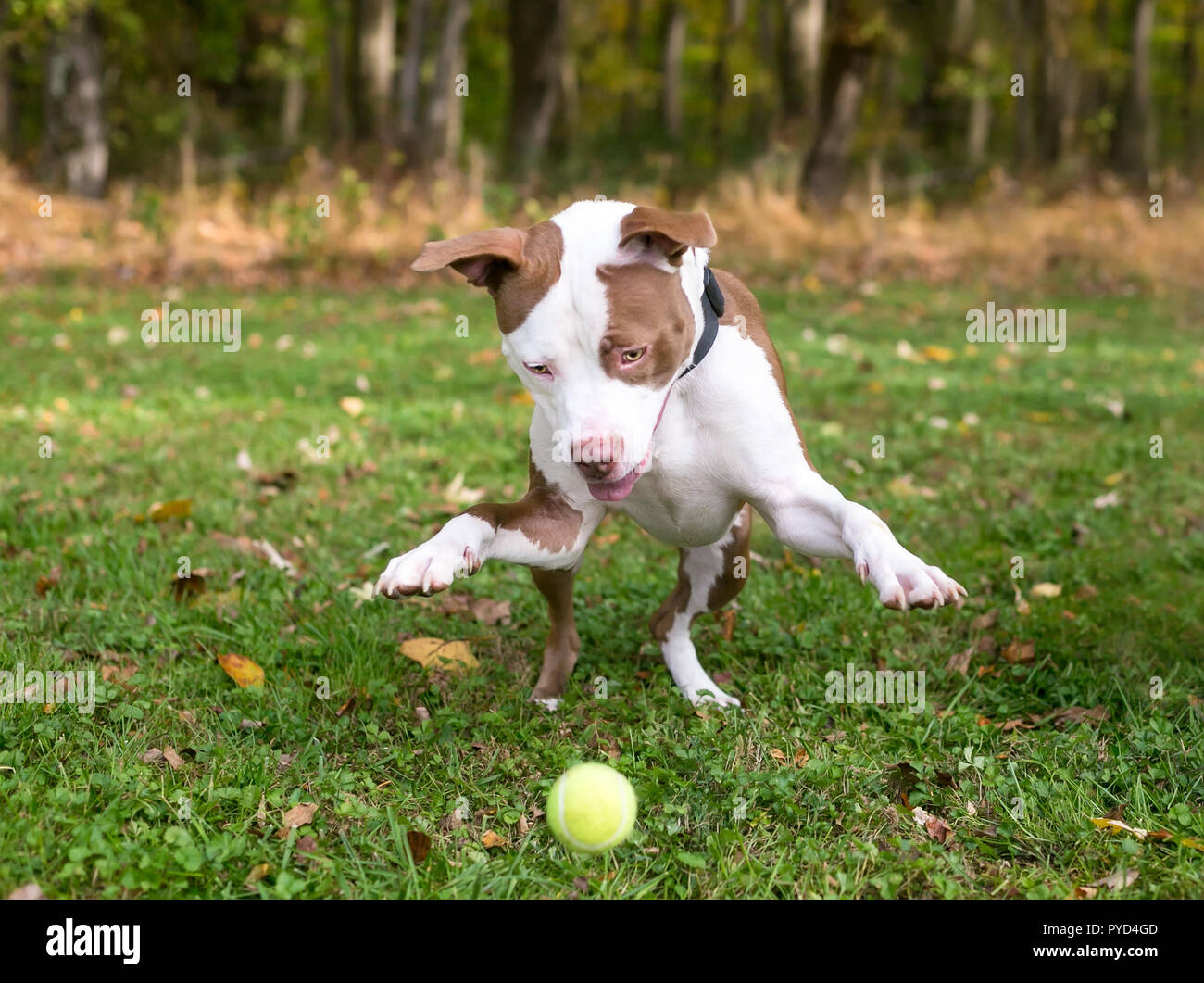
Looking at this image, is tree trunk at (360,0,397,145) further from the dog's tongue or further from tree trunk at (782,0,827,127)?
the dog's tongue

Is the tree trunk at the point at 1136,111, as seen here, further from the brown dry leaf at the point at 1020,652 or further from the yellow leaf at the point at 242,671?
the yellow leaf at the point at 242,671

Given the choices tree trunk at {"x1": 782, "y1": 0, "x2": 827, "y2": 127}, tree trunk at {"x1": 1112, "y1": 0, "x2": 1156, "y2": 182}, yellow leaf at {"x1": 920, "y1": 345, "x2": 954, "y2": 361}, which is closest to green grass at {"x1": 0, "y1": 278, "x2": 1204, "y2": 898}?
yellow leaf at {"x1": 920, "y1": 345, "x2": 954, "y2": 361}

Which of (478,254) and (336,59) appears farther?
(336,59)

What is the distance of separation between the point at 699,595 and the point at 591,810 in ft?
4.00

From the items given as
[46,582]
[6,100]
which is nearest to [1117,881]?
[46,582]

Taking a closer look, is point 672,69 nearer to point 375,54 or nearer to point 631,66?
point 631,66

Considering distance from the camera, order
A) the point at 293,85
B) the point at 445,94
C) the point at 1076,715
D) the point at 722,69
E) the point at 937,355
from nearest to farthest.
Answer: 1. the point at 1076,715
2. the point at 937,355
3. the point at 445,94
4. the point at 293,85
5. the point at 722,69

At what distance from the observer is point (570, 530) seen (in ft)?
11.2

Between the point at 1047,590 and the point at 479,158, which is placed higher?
the point at 479,158

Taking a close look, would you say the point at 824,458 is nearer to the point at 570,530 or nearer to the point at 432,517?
the point at 432,517

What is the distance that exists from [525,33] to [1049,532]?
42.3 ft

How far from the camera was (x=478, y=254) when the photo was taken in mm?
2896

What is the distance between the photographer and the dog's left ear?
9.47ft
